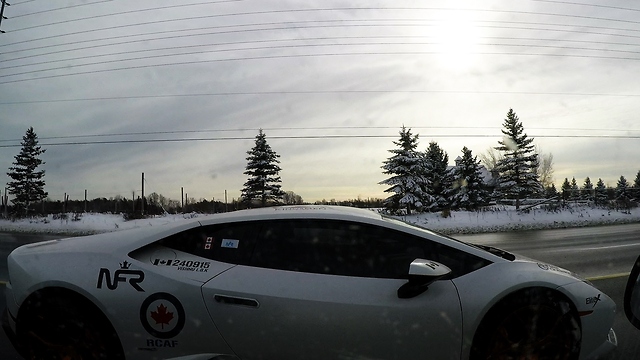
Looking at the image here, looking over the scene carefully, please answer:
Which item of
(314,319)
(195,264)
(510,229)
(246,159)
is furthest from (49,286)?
(246,159)

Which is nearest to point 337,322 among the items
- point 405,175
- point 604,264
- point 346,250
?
point 346,250

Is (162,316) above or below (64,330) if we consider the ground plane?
above

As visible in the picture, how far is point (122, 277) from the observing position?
283cm

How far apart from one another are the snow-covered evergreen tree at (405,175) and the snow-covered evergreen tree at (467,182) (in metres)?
11.2

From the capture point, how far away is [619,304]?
197 inches

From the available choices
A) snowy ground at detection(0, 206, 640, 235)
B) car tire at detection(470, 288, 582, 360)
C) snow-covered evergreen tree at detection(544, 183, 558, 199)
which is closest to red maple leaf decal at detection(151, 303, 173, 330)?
car tire at detection(470, 288, 582, 360)

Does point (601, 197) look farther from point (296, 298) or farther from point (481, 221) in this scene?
point (296, 298)

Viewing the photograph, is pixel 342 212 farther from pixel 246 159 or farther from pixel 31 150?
pixel 31 150

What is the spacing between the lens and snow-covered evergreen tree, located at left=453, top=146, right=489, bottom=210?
41438 millimetres

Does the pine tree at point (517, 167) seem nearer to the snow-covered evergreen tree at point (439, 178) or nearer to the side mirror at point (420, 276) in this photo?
the snow-covered evergreen tree at point (439, 178)

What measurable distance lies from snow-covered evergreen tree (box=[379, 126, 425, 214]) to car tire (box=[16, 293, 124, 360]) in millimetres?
29382

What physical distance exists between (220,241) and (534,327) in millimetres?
2335

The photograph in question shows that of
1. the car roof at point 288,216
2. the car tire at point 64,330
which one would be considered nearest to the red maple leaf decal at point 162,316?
the car tire at point 64,330

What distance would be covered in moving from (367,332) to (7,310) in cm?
281
